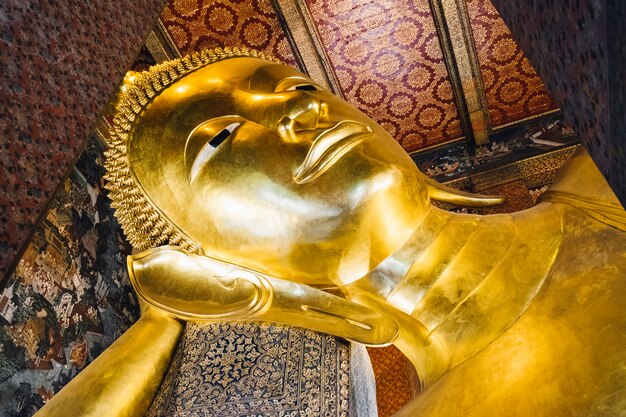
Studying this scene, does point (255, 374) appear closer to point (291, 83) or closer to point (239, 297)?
point (239, 297)

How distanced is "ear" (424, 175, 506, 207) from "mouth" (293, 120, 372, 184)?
0.37 meters

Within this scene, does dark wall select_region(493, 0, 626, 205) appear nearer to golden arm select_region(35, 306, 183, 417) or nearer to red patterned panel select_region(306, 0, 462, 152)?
golden arm select_region(35, 306, 183, 417)

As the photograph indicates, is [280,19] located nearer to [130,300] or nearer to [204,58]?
[204,58]

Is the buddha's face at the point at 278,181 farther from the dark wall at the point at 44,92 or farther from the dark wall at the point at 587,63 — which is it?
the dark wall at the point at 587,63

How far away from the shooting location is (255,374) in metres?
1.81

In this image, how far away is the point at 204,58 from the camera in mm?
2242

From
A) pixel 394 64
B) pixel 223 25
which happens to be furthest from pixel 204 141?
pixel 394 64

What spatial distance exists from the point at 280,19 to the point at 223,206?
2.12m

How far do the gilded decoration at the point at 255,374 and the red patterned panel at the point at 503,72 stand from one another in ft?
8.48

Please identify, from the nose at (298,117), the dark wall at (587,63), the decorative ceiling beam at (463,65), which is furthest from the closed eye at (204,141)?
the decorative ceiling beam at (463,65)

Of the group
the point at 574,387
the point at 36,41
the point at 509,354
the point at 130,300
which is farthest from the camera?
the point at 130,300

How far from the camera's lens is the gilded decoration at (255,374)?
1717mm

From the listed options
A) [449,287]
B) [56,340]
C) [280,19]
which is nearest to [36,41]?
[449,287]

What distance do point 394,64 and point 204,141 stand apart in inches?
92.4
